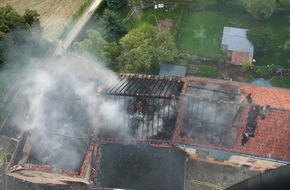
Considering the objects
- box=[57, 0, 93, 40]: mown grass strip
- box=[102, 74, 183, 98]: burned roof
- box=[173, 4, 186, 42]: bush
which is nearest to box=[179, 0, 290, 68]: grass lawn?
box=[173, 4, 186, 42]: bush

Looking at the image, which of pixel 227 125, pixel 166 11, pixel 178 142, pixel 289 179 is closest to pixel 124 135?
pixel 178 142

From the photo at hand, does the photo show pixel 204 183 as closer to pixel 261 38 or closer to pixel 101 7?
pixel 261 38

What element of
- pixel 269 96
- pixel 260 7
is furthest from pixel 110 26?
pixel 269 96

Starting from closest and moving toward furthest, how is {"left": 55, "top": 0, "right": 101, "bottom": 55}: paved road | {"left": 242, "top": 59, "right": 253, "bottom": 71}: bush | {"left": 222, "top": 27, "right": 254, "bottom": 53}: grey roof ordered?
{"left": 242, "top": 59, "right": 253, "bottom": 71}: bush
{"left": 222, "top": 27, "right": 254, "bottom": 53}: grey roof
{"left": 55, "top": 0, "right": 101, "bottom": 55}: paved road

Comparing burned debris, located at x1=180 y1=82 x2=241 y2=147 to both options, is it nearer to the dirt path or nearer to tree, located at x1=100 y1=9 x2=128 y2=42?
tree, located at x1=100 y1=9 x2=128 y2=42

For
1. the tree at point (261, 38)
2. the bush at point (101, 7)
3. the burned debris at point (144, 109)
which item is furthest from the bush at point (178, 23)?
the burned debris at point (144, 109)
